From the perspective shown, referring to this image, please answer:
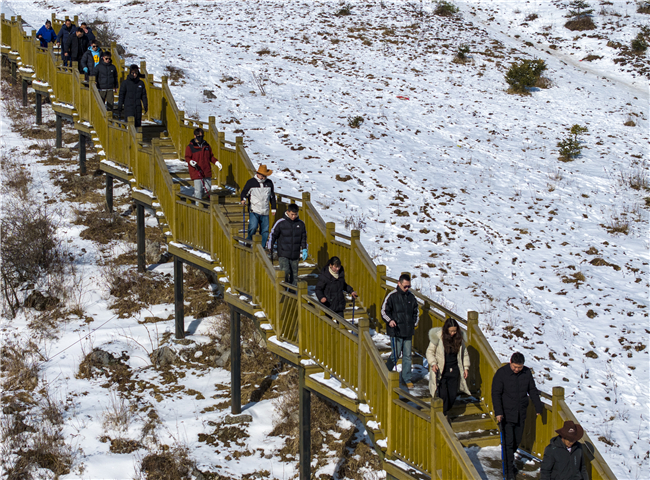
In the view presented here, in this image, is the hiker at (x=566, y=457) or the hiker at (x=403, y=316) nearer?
the hiker at (x=566, y=457)

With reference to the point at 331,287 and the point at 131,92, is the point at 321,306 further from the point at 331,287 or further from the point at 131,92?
the point at 131,92

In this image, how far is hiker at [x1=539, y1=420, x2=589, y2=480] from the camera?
7.30m

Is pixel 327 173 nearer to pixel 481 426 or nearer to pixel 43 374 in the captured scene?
pixel 43 374

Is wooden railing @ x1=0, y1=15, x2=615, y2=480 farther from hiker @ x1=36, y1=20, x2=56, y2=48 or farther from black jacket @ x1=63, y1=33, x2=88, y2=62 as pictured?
hiker @ x1=36, y1=20, x2=56, y2=48

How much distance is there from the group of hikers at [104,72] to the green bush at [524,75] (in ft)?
56.4

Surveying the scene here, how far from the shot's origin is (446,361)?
29.5 feet

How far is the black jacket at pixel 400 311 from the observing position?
31.4ft

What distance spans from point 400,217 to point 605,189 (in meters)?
6.82

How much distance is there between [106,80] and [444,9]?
26.3 metres

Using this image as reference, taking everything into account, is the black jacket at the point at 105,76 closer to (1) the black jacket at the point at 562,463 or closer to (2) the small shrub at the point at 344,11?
(1) the black jacket at the point at 562,463

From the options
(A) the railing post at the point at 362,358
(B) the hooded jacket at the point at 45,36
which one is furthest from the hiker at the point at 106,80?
(A) the railing post at the point at 362,358

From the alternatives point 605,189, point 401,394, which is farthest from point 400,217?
point 401,394

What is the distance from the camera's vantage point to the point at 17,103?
25.5m

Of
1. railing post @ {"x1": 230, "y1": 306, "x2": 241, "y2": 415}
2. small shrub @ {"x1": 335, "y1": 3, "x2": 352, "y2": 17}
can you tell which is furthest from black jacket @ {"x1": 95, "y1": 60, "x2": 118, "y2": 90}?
small shrub @ {"x1": 335, "y1": 3, "x2": 352, "y2": 17}
